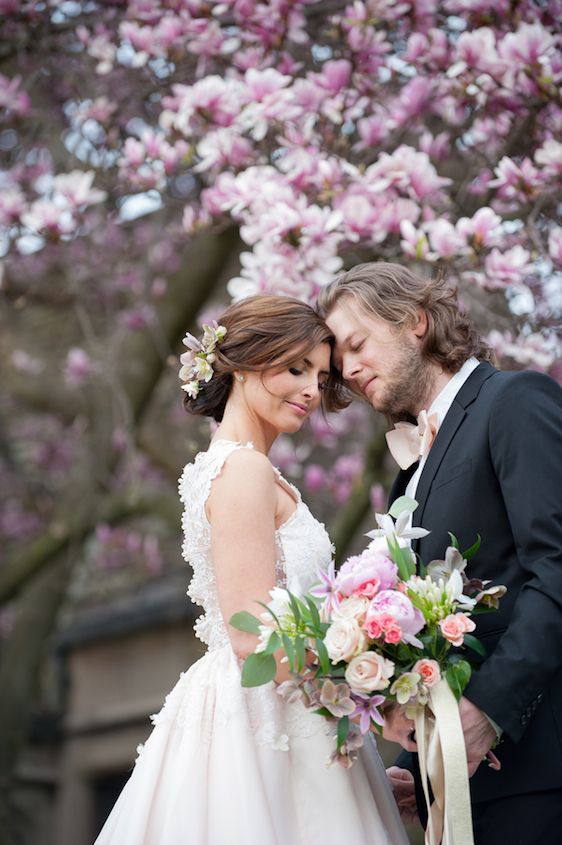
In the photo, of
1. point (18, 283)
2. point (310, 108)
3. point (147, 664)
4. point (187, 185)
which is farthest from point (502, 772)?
point (147, 664)

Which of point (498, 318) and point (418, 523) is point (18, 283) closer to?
point (498, 318)

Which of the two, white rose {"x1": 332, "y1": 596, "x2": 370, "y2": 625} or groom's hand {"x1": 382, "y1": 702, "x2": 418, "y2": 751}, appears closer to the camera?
white rose {"x1": 332, "y1": 596, "x2": 370, "y2": 625}

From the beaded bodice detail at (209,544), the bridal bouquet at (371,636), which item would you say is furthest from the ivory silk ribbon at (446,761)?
the beaded bodice detail at (209,544)

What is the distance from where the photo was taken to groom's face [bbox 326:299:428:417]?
3.07 m

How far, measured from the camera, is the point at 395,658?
7.88 feet

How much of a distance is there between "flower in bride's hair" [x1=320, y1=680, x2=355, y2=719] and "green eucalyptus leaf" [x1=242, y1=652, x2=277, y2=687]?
0.41ft

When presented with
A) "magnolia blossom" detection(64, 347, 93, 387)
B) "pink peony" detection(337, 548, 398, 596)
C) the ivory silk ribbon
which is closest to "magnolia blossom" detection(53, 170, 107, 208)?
"magnolia blossom" detection(64, 347, 93, 387)

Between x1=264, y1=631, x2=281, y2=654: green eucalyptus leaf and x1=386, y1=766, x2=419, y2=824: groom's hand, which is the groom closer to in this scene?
x1=386, y1=766, x2=419, y2=824: groom's hand

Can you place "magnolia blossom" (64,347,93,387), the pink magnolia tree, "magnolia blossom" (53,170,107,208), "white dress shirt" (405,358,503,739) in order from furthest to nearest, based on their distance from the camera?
1. "magnolia blossom" (64,347,93,387)
2. "magnolia blossom" (53,170,107,208)
3. the pink magnolia tree
4. "white dress shirt" (405,358,503,739)

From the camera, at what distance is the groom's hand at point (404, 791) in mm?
3043

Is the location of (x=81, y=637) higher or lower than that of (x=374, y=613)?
lower

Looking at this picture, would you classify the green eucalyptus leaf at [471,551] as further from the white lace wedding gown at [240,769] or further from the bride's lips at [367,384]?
the bride's lips at [367,384]

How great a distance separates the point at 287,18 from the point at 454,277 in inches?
47.4

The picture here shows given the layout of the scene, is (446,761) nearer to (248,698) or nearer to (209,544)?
(248,698)
